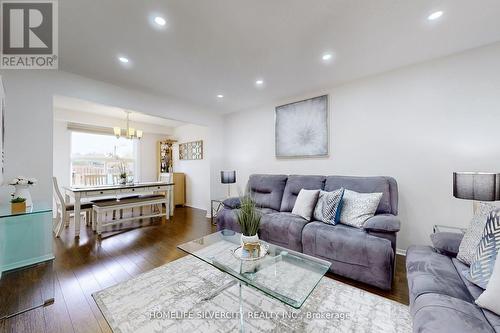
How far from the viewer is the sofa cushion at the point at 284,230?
238cm

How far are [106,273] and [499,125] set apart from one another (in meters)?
4.40

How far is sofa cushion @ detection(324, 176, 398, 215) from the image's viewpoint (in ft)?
7.82

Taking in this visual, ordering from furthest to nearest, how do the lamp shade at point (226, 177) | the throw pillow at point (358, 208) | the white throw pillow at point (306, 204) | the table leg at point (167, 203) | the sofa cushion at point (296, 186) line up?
the table leg at point (167, 203), the lamp shade at point (226, 177), the sofa cushion at point (296, 186), the white throw pillow at point (306, 204), the throw pillow at point (358, 208)

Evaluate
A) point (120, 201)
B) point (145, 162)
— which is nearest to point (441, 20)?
point (120, 201)

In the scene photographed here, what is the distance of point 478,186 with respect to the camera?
1.75 m

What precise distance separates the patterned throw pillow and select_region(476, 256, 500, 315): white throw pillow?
0.20 meters

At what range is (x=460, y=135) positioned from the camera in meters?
2.25

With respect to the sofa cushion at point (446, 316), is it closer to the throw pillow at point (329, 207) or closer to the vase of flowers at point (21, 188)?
the throw pillow at point (329, 207)

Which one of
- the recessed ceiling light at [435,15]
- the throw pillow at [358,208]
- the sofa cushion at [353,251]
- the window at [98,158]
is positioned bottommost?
the sofa cushion at [353,251]

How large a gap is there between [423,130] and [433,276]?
1.90m

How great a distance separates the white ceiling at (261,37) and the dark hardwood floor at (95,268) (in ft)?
7.94

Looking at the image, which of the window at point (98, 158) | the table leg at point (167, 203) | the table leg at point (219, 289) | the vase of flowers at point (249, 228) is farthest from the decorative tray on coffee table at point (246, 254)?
the window at point (98, 158)

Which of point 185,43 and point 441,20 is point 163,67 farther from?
point 441,20

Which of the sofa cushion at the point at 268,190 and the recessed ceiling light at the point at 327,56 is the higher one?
A: the recessed ceiling light at the point at 327,56
